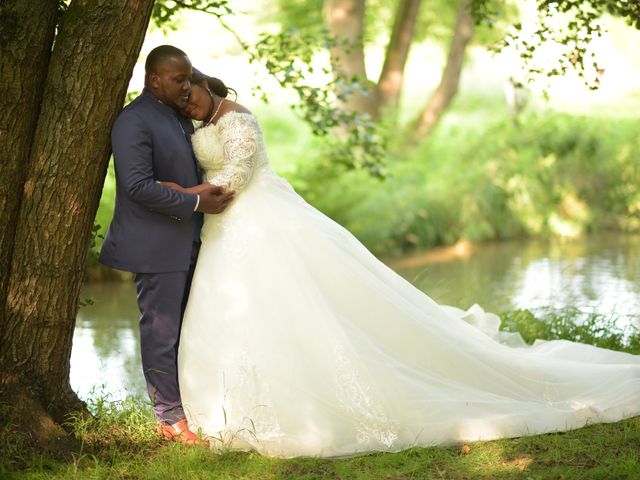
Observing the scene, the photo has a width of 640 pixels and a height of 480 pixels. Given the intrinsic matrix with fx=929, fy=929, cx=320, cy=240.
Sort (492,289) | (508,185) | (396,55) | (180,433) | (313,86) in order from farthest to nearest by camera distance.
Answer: (396,55), (508,185), (492,289), (313,86), (180,433)

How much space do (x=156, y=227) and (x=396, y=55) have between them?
13897mm

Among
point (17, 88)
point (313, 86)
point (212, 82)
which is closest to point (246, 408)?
point (212, 82)

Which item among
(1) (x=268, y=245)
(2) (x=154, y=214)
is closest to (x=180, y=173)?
(2) (x=154, y=214)

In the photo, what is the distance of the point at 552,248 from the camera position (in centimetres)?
1403

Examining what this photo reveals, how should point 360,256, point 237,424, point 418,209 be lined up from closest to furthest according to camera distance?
point 237,424 → point 360,256 → point 418,209

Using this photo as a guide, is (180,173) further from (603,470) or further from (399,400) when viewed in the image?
(603,470)

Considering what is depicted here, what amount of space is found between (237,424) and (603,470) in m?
1.70

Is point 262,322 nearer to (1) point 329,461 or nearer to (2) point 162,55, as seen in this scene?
(1) point 329,461

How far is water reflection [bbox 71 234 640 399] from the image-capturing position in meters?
7.67

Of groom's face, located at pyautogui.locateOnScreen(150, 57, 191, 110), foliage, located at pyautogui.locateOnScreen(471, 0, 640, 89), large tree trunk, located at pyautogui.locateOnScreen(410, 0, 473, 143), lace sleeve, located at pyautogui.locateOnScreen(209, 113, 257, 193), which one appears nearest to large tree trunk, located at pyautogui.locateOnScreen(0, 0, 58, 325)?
groom's face, located at pyautogui.locateOnScreen(150, 57, 191, 110)

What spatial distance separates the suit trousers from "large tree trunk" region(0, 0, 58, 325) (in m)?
0.70

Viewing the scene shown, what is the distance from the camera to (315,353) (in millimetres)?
4555

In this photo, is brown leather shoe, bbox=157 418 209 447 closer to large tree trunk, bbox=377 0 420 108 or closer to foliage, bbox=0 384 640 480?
foliage, bbox=0 384 640 480

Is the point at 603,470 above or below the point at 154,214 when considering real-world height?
below
